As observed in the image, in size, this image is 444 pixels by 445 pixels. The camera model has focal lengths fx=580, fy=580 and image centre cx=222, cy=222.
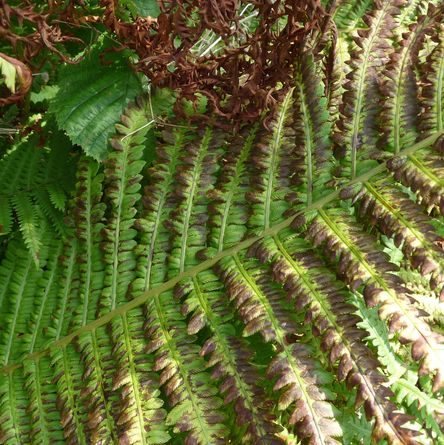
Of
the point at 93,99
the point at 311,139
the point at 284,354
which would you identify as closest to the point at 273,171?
the point at 311,139

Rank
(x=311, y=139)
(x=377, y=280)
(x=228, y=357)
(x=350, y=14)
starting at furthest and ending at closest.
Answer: (x=350, y=14) < (x=311, y=139) < (x=228, y=357) < (x=377, y=280)

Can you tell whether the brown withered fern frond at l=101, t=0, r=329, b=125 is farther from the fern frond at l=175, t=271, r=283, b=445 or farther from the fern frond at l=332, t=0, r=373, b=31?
the fern frond at l=175, t=271, r=283, b=445

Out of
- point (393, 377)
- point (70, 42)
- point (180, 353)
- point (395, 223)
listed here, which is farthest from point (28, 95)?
point (393, 377)

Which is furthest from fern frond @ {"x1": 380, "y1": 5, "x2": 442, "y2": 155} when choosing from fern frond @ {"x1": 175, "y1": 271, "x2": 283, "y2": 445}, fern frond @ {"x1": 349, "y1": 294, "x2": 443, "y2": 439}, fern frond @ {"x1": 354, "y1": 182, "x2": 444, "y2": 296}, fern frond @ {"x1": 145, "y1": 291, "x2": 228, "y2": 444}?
fern frond @ {"x1": 145, "y1": 291, "x2": 228, "y2": 444}

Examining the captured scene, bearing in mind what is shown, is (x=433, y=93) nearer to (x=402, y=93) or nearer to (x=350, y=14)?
(x=402, y=93)

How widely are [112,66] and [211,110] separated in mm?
381

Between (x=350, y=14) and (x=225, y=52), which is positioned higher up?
(x=350, y=14)

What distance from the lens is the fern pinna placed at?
4.35 feet

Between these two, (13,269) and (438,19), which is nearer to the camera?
(438,19)

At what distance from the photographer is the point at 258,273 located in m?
1.49

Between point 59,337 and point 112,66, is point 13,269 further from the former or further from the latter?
point 112,66

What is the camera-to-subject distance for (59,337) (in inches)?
68.8

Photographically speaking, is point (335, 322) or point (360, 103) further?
point (360, 103)

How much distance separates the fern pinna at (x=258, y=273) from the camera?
1.33 meters
